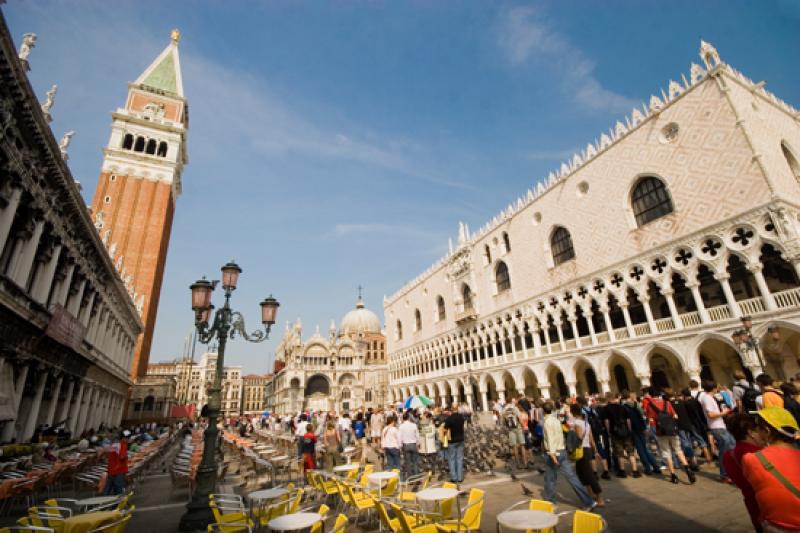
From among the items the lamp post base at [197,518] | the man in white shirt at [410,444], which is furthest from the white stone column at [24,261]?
the man in white shirt at [410,444]

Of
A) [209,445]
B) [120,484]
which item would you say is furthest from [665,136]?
[120,484]

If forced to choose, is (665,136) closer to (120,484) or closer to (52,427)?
(120,484)

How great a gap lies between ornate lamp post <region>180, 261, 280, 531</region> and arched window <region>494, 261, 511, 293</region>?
2233 centimetres

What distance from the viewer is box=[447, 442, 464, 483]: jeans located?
316 inches

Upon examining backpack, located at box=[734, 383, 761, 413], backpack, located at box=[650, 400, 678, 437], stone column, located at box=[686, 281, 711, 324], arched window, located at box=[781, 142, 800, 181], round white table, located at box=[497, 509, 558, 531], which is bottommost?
round white table, located at box=[497, 509, 558, 531]

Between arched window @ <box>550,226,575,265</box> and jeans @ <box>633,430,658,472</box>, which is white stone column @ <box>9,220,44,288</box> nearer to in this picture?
jeans @ <box>633,430,658,472</box>

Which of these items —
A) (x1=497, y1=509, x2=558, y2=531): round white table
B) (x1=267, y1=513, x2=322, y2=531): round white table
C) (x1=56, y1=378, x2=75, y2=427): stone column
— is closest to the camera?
(x1=497, y1=509, x2=558, y2=531): round white table

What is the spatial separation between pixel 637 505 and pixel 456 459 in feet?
11.4

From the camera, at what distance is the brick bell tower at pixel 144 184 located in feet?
118

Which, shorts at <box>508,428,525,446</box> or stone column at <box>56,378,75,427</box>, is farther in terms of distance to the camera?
stone column at <box>56,378,75,427</box>

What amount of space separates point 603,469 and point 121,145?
1975 inches

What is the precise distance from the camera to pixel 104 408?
23.0 metres

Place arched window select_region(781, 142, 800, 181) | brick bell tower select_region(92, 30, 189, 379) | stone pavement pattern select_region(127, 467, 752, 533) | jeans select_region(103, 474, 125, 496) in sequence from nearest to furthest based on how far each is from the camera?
stone pavement pattern select_region(127, 467, 752, 533), jeans select_region(103, 474, 125, 496), arched window select_region(781, 142, 800, 181), brick bell tower select_region(92, 30, 189, 379)

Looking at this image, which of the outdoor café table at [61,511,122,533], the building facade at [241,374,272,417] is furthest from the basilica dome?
the outdoor café table at [61,511,122,533]
